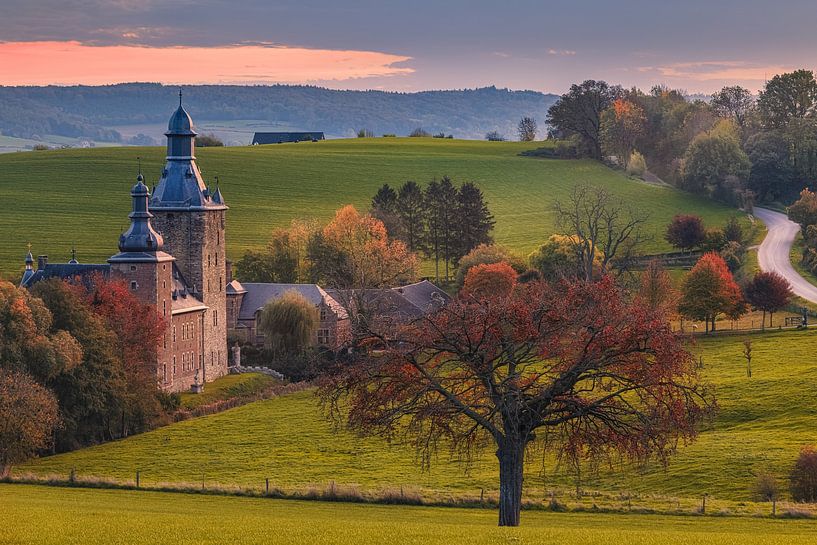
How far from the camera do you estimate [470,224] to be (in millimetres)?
119250

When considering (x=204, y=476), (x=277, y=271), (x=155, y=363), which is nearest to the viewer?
(x=204, y=476)

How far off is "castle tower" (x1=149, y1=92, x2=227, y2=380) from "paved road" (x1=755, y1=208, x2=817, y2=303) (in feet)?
140

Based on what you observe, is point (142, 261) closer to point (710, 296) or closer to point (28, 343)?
point (28, 343)

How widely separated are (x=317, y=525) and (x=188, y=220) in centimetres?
5685

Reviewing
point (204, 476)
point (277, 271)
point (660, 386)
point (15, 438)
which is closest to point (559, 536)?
point (660, 386)

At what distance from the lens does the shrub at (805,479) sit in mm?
46263

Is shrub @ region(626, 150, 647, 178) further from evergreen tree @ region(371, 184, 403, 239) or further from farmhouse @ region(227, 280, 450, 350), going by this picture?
farmhouse @ region(227, 280, 450, 350)

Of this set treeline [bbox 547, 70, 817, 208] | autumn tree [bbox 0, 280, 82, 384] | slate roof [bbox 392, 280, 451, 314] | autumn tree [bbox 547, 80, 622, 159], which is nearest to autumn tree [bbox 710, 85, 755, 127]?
treeline [bbox 547, 70, 817, 208]

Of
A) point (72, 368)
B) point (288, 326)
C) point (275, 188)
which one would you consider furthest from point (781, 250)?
point (72, 368)

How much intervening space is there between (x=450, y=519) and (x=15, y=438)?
23.4 metres

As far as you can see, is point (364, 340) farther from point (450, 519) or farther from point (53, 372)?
point (53, 372)

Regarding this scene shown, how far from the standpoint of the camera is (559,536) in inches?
1209

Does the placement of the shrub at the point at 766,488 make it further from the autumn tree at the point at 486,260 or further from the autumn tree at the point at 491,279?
the autumn tree at the point at 486,260

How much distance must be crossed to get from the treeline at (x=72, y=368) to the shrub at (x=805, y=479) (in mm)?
29873
